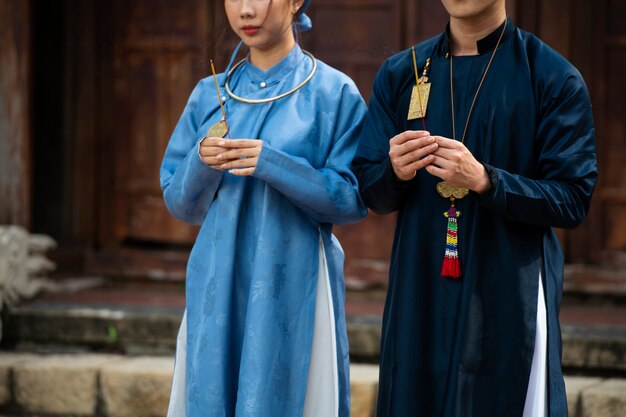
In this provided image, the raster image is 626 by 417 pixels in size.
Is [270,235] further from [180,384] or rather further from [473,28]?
[473,28]

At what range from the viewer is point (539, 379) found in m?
2.61

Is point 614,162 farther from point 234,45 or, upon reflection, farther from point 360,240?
point 234,45

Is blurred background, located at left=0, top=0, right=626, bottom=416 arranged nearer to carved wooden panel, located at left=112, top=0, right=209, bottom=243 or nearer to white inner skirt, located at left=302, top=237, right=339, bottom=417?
carved wooden panel, located at left=112, top=0, right=209, bottom=243

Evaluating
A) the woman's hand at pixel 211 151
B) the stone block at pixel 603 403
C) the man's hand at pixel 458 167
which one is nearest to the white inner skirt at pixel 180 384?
the woman's hand at pixel 211 151

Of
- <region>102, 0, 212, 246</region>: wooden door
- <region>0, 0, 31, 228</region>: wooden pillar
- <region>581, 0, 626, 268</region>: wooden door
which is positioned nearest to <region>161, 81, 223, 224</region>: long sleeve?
<region>0, 0, 31, 228</region>: wooden pillar

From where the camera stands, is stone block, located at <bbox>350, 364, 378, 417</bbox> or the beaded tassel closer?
the beaded tassel

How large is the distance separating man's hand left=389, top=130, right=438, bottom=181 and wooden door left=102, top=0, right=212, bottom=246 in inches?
159

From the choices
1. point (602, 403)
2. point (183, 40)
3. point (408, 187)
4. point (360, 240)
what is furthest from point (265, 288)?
point (183, 40)

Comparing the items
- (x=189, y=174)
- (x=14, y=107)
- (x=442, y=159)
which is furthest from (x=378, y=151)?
(x=14, y=107)

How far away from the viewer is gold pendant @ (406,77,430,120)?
8.96ft

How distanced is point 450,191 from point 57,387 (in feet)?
10.2

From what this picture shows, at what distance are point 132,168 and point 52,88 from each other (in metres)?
0.81

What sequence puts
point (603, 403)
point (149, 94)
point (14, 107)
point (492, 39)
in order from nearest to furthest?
point (492, 39) < point (603, 403) < point (14, 107) < point (149, 94)

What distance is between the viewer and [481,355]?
8.57 feet
